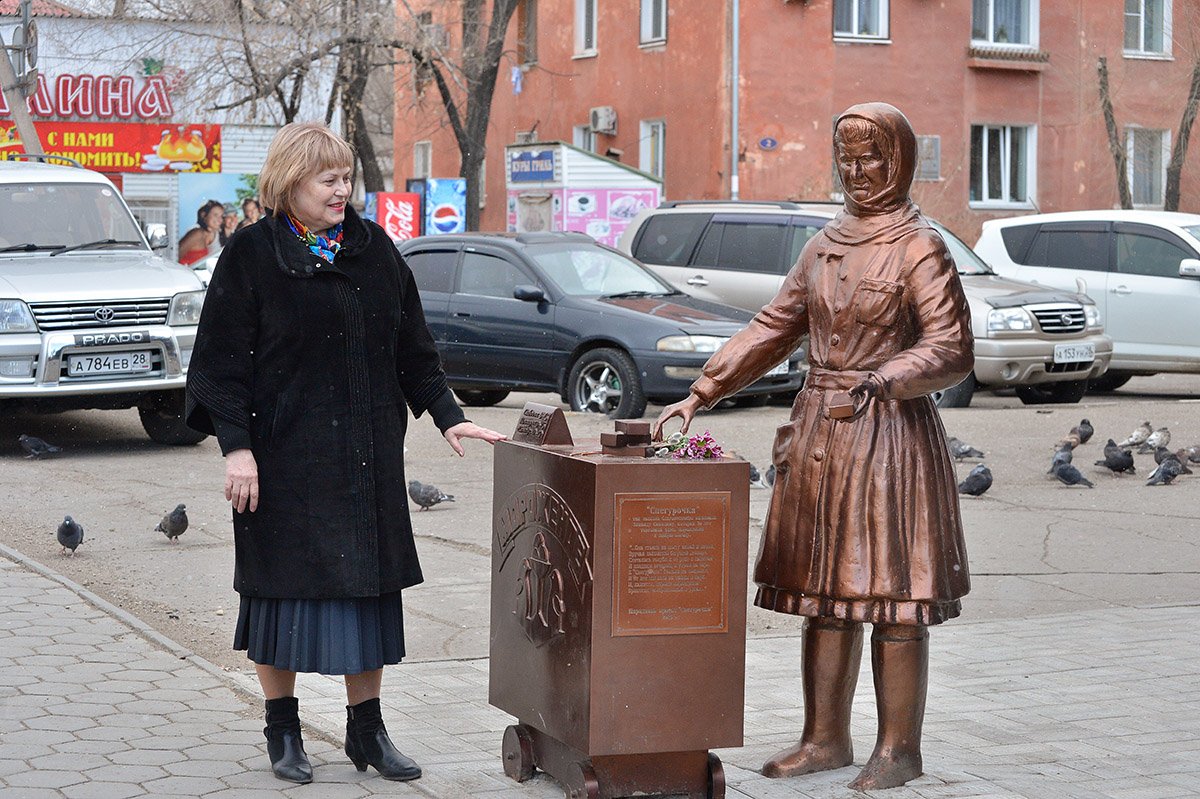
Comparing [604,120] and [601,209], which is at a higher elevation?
[604,120]

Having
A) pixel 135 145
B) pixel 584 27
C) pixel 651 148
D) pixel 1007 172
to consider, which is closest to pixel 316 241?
pixel 135 145

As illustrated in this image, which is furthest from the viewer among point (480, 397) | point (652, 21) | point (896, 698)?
point (652, 21)

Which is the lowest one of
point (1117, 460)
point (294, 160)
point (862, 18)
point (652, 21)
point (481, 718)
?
point (481, 718)

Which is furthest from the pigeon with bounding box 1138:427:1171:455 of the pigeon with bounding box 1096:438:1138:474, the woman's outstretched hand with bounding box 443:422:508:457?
the woman's outstretched hand with bounding box 443:422:508:457

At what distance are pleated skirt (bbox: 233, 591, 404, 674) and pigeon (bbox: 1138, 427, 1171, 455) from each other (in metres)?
8.91

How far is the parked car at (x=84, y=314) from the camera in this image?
1166 centimetres

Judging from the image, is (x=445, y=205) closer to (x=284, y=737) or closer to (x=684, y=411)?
(x=684, y=411)

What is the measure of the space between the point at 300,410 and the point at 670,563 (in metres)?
1.14

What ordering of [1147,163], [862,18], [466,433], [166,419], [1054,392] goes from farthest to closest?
1. [1147,163]
2. [862,18]
3. [1054,392]
4. [166,419]
5. [466,433]

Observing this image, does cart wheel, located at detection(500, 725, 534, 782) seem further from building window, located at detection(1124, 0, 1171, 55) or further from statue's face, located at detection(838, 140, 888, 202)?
→ building window, located at detection(1124, 0, 1171, 55)

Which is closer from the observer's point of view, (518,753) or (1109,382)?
(518,753)

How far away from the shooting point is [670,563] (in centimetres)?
447

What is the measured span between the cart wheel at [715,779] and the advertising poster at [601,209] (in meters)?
20.4

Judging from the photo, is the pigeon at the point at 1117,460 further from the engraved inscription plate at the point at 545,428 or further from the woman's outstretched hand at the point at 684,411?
the engraved inscription plate at the point at 545,428
